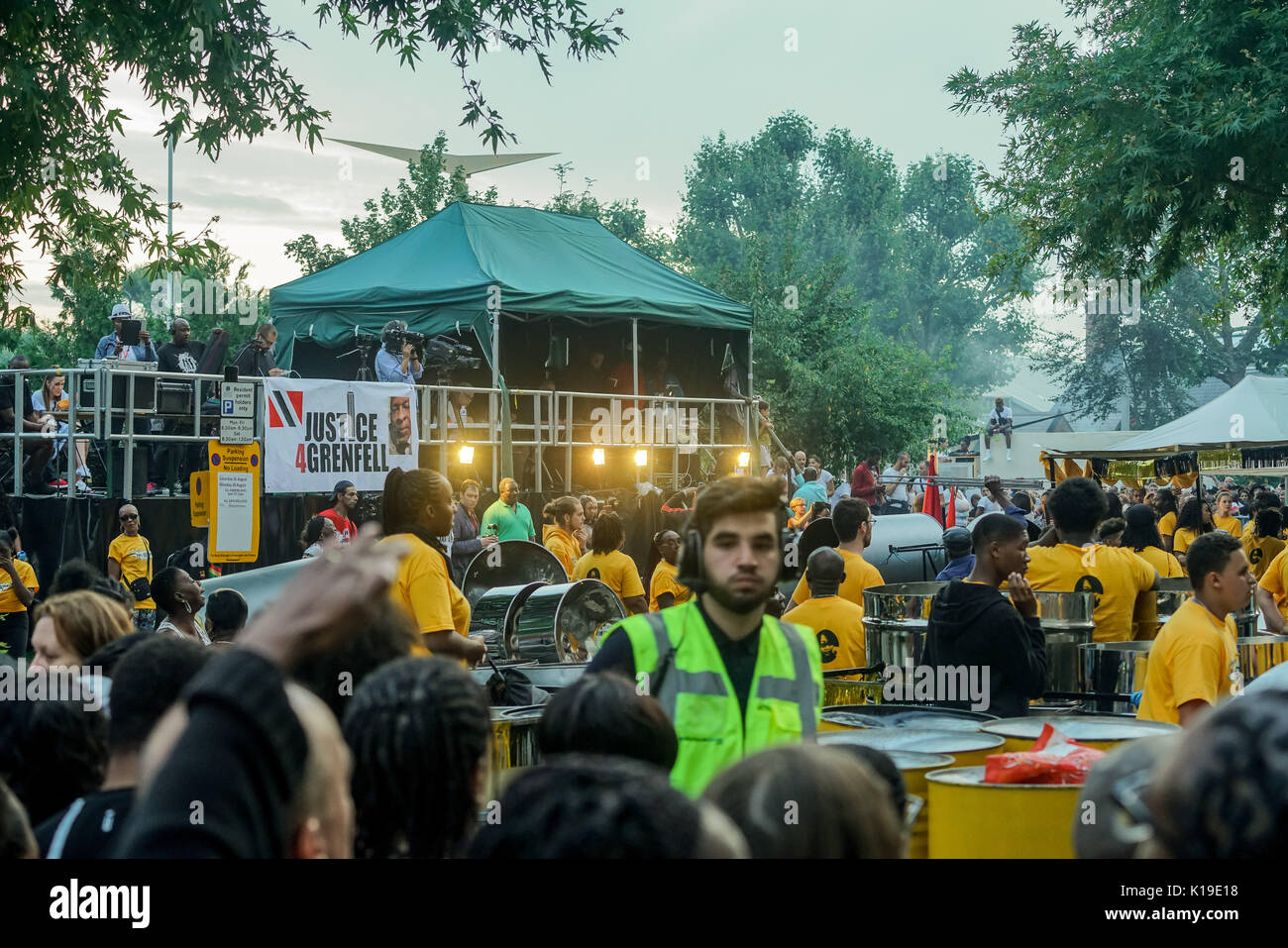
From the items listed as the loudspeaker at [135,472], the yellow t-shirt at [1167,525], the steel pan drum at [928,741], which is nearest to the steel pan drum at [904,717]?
the steel pan drum at [928,741]

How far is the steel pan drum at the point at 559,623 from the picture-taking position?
847 centimetres

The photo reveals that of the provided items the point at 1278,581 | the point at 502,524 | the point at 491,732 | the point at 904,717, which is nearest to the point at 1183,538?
the point at 1278,581

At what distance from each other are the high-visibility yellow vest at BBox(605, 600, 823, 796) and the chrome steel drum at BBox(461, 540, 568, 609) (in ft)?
24.6

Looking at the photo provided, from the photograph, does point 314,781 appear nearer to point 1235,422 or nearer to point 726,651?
point 726,651

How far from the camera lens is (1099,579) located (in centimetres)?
725

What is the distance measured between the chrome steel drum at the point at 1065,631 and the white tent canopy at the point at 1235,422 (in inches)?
625

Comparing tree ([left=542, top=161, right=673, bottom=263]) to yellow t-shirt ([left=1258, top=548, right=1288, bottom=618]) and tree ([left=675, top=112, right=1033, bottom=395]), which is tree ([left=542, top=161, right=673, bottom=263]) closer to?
tree ([left=675, top=112, right=1033, bottom=395])

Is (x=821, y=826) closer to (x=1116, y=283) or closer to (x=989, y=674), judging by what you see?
(x=989, y=674)

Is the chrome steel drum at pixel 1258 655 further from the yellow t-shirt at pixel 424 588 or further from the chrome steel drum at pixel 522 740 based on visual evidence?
the yellow t-shirt at pixel 424 588

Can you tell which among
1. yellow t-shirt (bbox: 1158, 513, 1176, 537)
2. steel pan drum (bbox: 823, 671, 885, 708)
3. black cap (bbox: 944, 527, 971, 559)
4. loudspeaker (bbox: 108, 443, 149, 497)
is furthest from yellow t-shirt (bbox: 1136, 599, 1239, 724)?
yellow t-shirt (bbox: 1158, 513, 1176, 537)

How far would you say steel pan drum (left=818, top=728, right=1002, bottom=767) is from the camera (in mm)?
4121

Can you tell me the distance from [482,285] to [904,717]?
14218mm

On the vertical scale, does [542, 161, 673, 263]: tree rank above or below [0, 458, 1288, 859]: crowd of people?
above
